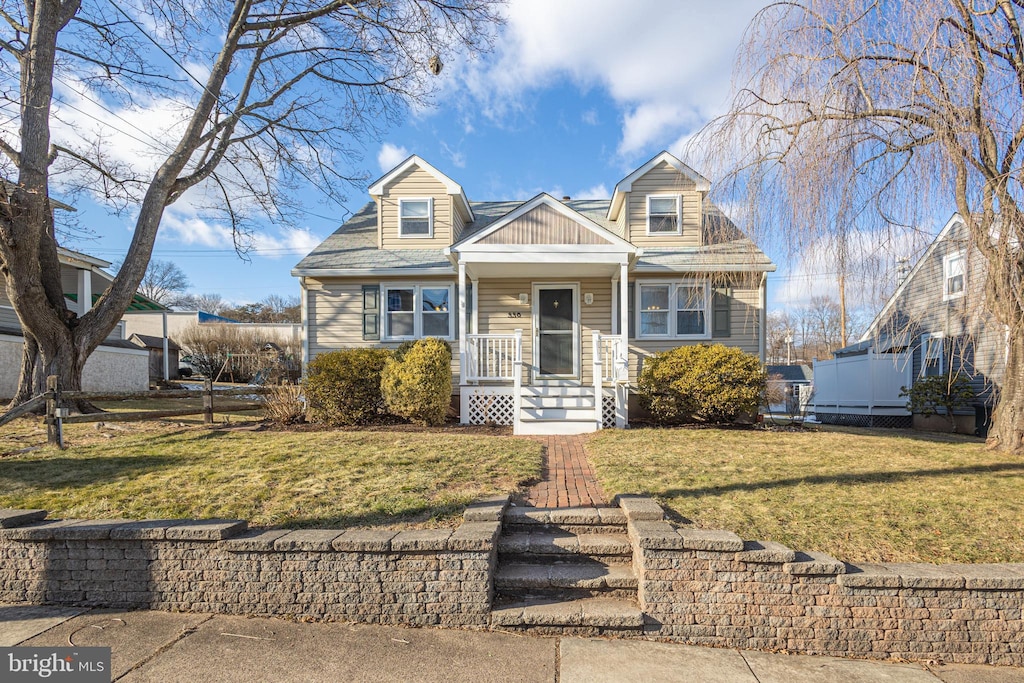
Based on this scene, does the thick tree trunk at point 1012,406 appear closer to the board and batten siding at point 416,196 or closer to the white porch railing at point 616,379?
the white porch railing at point 616,379

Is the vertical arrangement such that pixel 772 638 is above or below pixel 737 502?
below

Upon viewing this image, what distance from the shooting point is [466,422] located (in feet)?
30.3

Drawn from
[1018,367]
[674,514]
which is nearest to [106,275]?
[674,514]

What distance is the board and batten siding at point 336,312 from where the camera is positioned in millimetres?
11203

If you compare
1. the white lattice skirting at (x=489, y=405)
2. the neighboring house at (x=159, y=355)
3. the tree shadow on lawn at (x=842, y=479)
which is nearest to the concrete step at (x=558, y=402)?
the white lattice skirting at (x=489, y=405)

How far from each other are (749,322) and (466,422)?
6203mm

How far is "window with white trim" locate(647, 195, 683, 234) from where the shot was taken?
445 inches

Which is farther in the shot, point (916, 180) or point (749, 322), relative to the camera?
point (749, 322)

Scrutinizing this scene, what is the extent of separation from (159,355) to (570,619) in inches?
1011

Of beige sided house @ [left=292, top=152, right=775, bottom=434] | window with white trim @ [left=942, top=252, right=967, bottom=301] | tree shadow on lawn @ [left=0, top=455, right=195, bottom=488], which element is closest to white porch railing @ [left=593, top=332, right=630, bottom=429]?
beige sided house @ [left=292, top=152, right=775, bottom=434]

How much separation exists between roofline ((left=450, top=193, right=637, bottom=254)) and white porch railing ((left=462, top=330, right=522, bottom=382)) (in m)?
1.80

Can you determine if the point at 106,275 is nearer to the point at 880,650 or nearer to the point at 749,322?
the point at 749,322

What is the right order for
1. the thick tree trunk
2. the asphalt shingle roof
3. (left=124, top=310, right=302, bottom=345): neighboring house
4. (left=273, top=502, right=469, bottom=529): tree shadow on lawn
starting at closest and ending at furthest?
(left=273, top=502, right=469, bottom=529): tree shadow on lawn
the thick tree trunk
the asphalt shingle roof
(left=124, top=310, right=302, bottom=345): neighboring house

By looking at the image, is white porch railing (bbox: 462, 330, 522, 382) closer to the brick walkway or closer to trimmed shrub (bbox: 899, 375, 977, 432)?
the brick walkway
